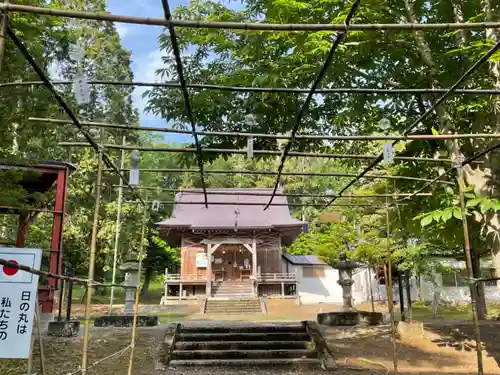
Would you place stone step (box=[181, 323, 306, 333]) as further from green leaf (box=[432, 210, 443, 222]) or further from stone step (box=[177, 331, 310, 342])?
green leaf (box=[432, 210, 443, 222])

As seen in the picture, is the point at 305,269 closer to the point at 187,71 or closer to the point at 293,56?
the point at 187,71

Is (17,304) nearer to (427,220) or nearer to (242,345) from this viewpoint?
(427,220)

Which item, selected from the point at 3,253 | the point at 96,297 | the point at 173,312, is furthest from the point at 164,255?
the point at 3,253

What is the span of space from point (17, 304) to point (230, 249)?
21.3m

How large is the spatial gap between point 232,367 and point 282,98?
15.7 ft

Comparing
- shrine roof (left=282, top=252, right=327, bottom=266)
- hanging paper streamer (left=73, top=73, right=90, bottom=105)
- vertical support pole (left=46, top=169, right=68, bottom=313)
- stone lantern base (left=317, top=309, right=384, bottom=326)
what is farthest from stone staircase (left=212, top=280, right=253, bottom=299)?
hanging paper streamer (left=73, top=73, right=90, bottom=105)

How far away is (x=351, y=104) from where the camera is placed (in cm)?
766

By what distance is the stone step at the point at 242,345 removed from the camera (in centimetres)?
848

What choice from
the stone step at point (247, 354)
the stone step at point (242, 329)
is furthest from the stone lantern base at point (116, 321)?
the stone step at point (247, 354)

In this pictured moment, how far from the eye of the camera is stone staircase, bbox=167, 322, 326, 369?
25.2ft

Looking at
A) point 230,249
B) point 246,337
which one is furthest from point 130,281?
point 230,249

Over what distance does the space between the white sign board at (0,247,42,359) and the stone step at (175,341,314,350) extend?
15.9 feet

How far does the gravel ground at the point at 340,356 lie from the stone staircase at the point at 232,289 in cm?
1292

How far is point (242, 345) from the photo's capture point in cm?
855
